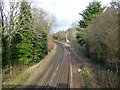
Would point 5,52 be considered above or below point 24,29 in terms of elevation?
below

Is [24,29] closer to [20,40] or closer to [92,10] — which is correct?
[20,40]

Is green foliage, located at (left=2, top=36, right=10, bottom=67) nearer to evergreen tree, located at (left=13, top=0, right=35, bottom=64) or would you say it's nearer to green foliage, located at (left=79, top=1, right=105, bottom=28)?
evergreen tree, located at (left=13, top=0, right=35, bottom=64)

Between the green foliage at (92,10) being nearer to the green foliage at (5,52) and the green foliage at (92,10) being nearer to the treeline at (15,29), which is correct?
the treeline at (15,29)

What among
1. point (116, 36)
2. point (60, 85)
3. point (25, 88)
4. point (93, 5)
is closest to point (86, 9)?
point (93, 5)

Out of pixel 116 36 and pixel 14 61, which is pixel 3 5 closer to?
pixel 14 61

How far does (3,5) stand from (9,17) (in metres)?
1.28

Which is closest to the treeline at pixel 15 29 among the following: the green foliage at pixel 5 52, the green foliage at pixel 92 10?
the green foliage at pixel 5 52

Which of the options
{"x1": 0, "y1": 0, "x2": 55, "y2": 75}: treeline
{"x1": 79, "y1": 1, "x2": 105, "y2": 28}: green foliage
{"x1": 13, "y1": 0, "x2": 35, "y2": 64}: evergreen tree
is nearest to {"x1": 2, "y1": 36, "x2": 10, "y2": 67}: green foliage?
{"x1": 0, "y1": 0, "x2": 55, "y2": 75}: treeline

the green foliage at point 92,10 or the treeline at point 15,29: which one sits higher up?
the green foliage at point 92,10

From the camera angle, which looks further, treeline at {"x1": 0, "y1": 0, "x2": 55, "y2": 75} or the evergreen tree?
the evergreen tree

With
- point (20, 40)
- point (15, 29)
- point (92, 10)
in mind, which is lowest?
point (20, 40)

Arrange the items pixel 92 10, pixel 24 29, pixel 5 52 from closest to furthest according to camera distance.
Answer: pixel 5 52, pixel 24 29, pixel 92 10

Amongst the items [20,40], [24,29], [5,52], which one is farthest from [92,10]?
[5,52]

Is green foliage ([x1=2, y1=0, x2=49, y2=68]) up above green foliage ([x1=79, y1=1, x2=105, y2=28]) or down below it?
below
